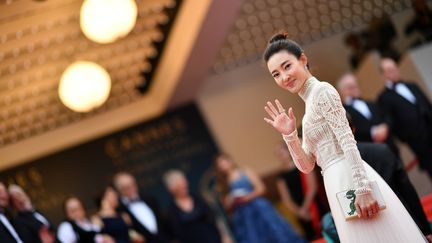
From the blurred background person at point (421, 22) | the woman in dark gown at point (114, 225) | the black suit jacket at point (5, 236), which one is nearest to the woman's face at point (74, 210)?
the woman in dark gown at point (114, 225)

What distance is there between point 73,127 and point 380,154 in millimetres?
6685

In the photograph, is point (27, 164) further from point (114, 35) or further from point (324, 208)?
point (324, 208)

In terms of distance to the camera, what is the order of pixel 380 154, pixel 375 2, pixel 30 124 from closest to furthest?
pixel 380 154
pixel 375 2
pixel 30 124

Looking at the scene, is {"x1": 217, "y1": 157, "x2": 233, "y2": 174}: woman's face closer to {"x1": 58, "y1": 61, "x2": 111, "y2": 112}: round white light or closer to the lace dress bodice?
{"x1": 58, "y1": 61, "x2": 111, "y2": 112}: round white light

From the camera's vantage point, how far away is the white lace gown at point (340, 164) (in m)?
2.38

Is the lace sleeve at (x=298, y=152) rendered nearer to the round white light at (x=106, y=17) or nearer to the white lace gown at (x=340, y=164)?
the white lace gown at (x=340, y=164)

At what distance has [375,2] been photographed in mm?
8461

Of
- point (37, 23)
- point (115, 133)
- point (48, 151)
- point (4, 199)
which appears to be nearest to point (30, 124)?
point (48, 151)

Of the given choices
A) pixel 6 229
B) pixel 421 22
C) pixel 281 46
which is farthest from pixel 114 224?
pixel 421 22

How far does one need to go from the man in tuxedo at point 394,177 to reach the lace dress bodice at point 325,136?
34.5 inches

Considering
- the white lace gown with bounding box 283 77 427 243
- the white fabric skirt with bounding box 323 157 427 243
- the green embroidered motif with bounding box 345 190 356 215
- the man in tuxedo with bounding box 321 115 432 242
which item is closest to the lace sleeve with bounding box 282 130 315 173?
the white lace gown with bounding box 283 77 427 243

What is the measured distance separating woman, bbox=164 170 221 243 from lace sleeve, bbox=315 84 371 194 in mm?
4213

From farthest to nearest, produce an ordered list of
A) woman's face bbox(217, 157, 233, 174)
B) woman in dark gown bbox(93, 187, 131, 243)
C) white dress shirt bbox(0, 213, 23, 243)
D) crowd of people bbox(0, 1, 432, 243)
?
woman's face bbox(217, 157, 233, 174), woman in dark gown bbox(93, 187, 131, 243), white dress shirt bbox(0, 213, 23, 243), crowd of people bbox(0, 1, 432, 243)

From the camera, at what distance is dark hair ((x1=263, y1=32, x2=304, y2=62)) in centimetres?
253
